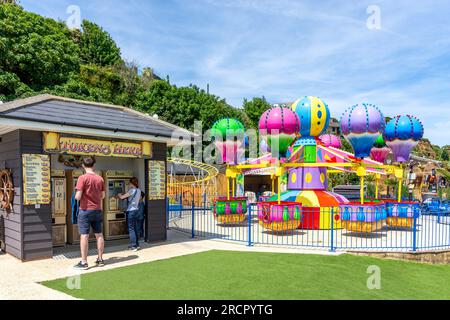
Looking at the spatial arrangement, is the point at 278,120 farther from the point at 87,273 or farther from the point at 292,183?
the point at 87,273

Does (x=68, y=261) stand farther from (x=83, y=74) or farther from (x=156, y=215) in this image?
(x=83, y=74)

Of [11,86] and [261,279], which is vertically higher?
[11,86]

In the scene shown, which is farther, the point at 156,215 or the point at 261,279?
the point at 156,215

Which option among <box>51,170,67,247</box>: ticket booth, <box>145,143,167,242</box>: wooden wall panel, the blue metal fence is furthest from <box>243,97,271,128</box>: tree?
<box>51,170,67,247</box>: ticket booth

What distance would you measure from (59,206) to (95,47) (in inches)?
1445

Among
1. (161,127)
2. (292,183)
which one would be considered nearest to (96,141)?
(161,127)

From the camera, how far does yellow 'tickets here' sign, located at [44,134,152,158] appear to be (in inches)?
329

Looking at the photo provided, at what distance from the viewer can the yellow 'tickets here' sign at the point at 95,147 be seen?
8348mm

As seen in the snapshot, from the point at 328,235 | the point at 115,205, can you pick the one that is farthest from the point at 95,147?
the point at 328,235

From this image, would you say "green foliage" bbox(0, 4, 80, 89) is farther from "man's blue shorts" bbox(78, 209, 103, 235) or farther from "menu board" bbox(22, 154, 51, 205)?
"man's blue shorts" bbox(78, 209, 103, 235)

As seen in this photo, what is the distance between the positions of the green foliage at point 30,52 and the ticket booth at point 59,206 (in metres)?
16.1

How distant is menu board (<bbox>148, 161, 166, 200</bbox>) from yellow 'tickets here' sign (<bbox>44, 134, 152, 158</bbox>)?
40 centimetres

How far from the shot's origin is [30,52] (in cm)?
2364
